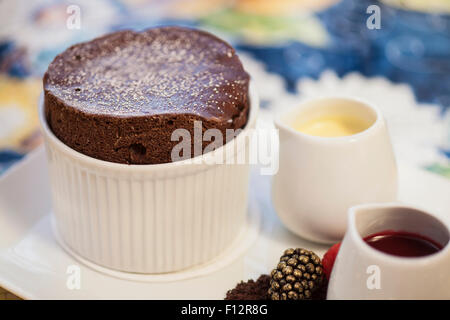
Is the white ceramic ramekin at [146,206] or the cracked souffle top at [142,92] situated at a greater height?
the cracked souffle top at [142,92]

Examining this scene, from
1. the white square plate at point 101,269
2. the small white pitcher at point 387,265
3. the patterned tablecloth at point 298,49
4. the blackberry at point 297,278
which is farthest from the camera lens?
the patterned tablecloth at point 298,49

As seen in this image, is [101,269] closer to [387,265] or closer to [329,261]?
[329,261]

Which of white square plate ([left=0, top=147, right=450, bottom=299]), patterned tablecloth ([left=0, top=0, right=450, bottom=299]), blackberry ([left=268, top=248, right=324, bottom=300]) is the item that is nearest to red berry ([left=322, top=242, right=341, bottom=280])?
blackberry ([left=268, top=248, right=324, bottom=300])

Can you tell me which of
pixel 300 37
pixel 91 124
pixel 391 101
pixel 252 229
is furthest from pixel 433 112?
pixel 91 124

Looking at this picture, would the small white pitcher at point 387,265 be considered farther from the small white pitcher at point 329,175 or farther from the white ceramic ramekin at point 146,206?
the white ceramic ramekin at point 146,206

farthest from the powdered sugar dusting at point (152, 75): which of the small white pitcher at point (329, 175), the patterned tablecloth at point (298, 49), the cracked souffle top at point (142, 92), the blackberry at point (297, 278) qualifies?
the patterned tablecloth at point (298, 49)
